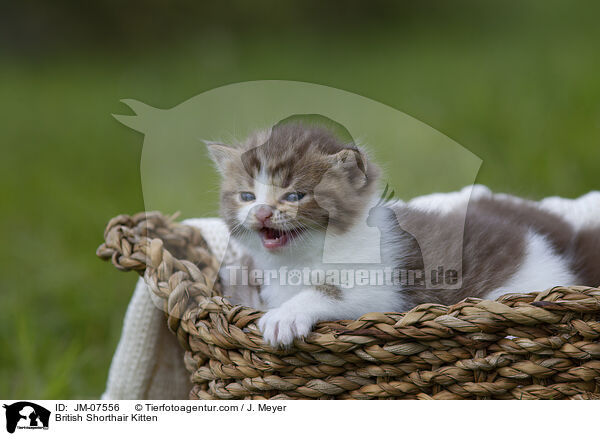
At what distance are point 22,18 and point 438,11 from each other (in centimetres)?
192

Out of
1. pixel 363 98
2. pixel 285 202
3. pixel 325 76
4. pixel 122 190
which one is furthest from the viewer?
pixel 122 190

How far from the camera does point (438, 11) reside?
86.1 inches

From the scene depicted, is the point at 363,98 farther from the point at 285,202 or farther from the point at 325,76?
the point at 325,76

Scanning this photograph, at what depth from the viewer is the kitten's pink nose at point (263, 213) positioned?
3.34 ft

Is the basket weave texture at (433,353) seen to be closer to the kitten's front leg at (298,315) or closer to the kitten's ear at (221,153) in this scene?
the kitten's front leg at (298,315)

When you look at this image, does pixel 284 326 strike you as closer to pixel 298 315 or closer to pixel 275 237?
pixel 298 315

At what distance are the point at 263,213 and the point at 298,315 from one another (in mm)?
157

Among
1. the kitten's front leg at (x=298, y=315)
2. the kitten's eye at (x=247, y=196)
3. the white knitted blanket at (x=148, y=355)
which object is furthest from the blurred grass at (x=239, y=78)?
the kitten's front leg at (x=298, y=315)

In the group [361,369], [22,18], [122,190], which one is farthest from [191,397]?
[22,18]

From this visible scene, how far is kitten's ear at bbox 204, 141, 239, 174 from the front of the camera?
3.66 ft

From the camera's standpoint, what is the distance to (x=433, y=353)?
3.06 ft
